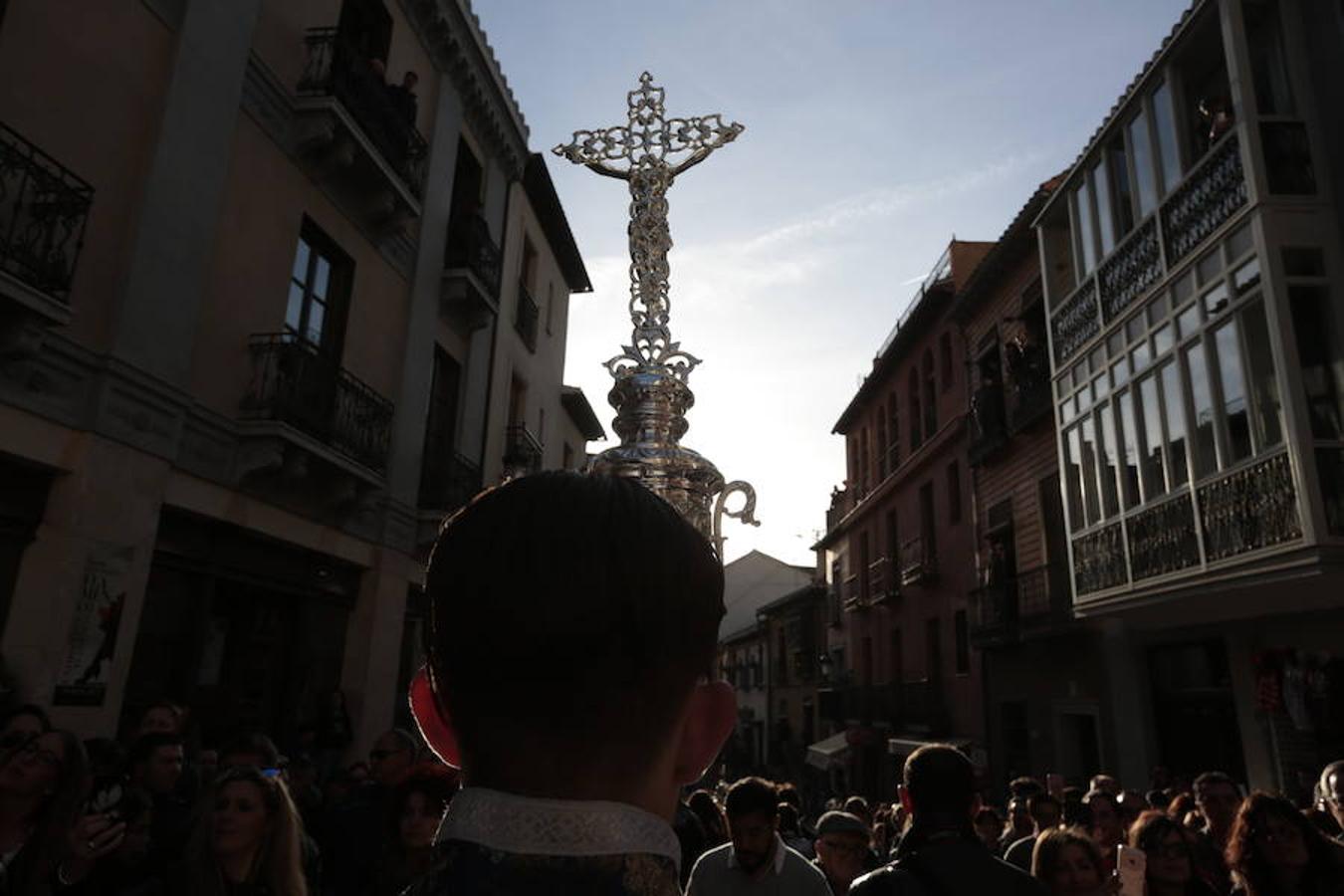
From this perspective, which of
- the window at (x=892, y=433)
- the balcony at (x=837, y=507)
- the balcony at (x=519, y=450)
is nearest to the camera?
the balcony at (x=519, y=450)

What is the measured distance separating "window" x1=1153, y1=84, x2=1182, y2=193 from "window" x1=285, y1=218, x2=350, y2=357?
10.7m

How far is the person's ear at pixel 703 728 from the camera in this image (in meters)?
1.03

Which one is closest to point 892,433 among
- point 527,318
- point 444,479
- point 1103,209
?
point 527,318

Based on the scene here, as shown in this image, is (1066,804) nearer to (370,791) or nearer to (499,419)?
(370,791)

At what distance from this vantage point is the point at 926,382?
26.3m

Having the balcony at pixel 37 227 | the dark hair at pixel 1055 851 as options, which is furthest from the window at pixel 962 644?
the balcony at pixel 37 227

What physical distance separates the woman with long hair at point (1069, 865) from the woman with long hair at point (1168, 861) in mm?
507

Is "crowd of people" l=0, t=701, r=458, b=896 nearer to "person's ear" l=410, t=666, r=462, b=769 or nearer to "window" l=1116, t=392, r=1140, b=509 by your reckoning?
"person's ear" l=410, t=666, r=462, b=769

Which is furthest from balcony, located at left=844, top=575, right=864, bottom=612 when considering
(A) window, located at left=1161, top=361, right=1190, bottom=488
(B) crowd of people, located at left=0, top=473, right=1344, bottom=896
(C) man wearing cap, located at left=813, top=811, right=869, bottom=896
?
(C) man wearing cap, located at left=813, top=811, right=869, bottom=896

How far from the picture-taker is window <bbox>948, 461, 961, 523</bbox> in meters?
22.9

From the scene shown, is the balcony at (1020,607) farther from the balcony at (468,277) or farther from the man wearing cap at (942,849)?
the man wearing cap at (942,849)

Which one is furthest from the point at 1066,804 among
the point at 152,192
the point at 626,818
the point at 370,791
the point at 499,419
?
the point at 499,419

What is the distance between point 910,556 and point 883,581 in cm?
280

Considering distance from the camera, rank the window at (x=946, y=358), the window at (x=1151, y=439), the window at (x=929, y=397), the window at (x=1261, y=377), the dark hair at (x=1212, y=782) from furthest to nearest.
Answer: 1. the window at (x=929, y=397)
2. the window at (x=946, y=358)
3. the window at (x=1151, y=439)
4. the window at (x=1261, y=377)
5. the dark hair at (x=1212, y=782)
